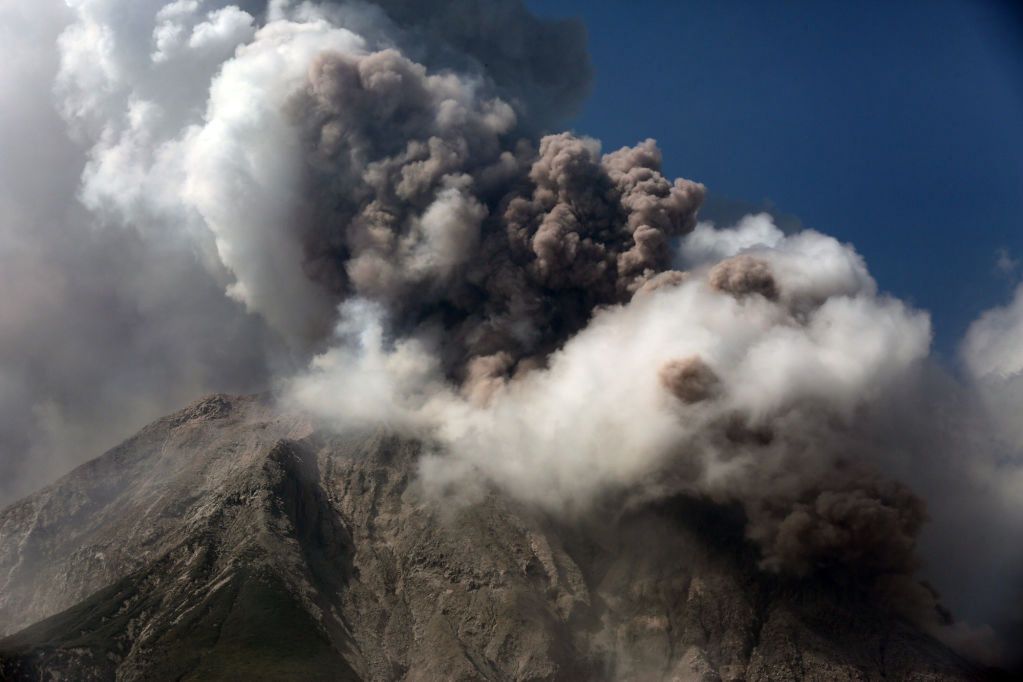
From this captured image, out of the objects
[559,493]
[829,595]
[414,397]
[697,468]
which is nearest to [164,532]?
[414,397]

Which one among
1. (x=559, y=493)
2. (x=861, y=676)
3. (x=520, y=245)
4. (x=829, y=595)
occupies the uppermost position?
(x=520, y=245)

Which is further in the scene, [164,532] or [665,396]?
[164,532]

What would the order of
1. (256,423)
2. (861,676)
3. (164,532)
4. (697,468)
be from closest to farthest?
(861,676), (697,468), (164,532), (256,423)

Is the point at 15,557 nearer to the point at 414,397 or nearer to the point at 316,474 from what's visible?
the point at 316,474

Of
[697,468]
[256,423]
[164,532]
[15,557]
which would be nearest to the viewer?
[697,468]

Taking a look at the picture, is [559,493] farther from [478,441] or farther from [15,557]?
[15,557]

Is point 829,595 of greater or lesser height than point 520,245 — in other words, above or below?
below

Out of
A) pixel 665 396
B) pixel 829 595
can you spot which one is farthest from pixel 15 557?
pixel 829 595
